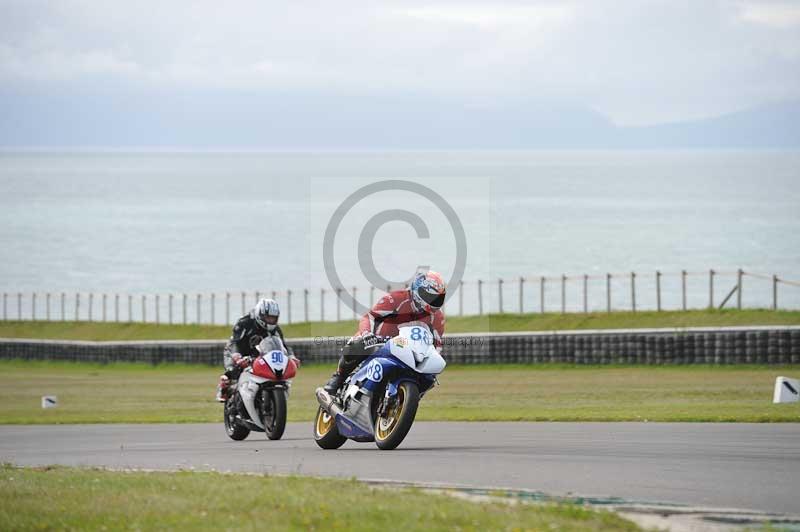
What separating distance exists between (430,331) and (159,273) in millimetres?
114844

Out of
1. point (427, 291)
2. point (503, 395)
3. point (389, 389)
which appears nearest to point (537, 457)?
→ point (389, 389)

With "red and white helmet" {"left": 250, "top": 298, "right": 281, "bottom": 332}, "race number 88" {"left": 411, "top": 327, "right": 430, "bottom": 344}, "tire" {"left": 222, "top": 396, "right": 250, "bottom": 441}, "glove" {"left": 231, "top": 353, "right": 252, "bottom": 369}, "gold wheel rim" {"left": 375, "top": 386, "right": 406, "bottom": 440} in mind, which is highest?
"red and white helmet" {"left": 250, "top": 298, "right": 281, "bottom": 332}

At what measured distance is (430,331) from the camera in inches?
609

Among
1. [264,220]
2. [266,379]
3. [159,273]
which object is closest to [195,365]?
[266,379]

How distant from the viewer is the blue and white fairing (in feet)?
49.0

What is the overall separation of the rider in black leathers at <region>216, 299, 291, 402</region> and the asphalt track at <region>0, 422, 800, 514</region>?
36.3 inches

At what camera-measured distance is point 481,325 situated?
2014 inches

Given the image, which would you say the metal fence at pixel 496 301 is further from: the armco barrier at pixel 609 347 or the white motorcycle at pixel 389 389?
the white motorcycle at pixel 389 389

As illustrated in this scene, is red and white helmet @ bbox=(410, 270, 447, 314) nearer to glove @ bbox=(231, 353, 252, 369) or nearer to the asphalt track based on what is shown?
the asphalt track

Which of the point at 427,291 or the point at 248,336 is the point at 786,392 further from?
the point at 427,291

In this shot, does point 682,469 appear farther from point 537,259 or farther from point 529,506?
point 537,259

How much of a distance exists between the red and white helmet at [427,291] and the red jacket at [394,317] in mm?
159

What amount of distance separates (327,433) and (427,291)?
96.2 inches

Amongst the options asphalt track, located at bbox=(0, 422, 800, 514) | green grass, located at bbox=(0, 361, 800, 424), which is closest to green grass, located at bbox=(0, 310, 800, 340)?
green grass, located at bbox=(0, 361, 800, 424)
